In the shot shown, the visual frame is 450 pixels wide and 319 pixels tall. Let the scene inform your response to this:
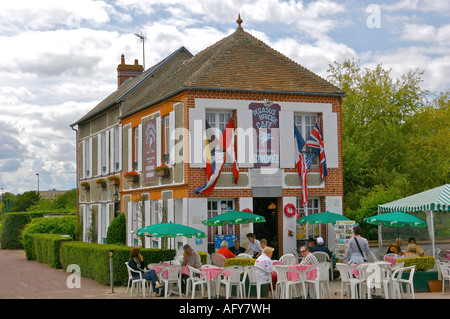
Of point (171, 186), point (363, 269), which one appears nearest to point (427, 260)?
point (363, 269)

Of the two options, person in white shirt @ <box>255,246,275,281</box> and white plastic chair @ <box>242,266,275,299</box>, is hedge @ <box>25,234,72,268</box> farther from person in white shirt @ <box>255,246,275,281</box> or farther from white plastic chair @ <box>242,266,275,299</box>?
person in white shirt @ <box>255,246,275,281</box>

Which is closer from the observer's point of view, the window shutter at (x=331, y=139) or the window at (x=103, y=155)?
the window shutter at (x=331, y=139)

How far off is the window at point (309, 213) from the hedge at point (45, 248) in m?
9.04

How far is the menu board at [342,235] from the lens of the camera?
786 inches

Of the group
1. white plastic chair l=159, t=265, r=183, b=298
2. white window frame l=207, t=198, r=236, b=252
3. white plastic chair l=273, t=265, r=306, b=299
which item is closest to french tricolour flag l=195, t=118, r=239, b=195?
white window frame l=207, t=198, r=236, b=252

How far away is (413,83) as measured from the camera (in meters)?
36.7

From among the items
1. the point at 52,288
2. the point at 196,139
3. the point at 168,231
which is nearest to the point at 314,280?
the point at 168,231

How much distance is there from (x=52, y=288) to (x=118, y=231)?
8857 mm

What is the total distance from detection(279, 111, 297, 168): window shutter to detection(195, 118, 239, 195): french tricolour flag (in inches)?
68.0

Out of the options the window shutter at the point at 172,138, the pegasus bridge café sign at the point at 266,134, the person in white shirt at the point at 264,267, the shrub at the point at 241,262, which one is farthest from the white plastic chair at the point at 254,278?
the window shutter at the point at 172,138

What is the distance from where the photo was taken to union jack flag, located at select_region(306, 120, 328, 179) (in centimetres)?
2250

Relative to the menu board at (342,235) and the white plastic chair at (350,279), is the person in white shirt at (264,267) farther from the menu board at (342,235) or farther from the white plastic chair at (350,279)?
the menu board at (342,235)

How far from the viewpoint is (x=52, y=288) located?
59.8ft
